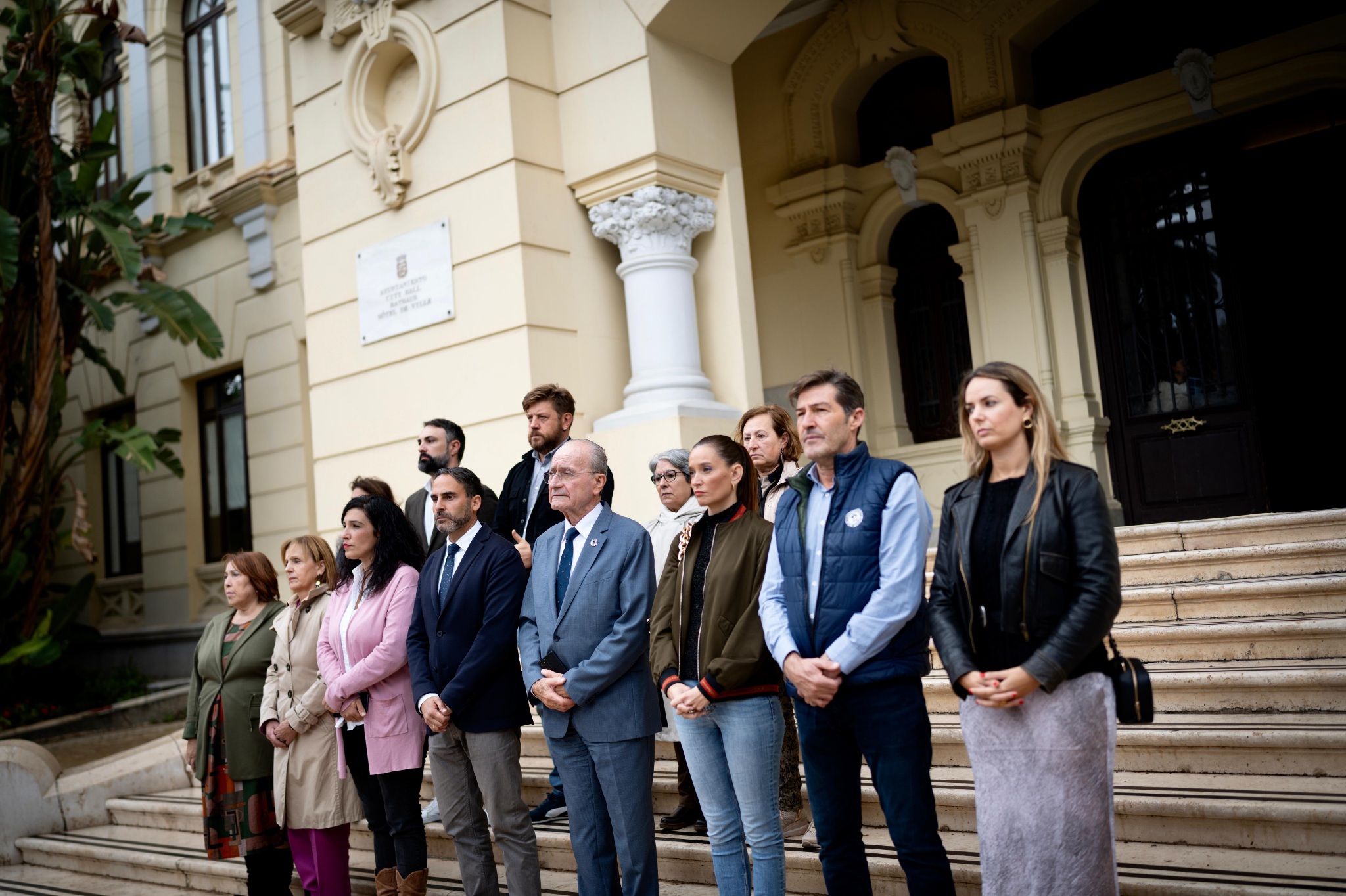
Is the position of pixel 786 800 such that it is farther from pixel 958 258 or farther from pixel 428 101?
pixel 958 258

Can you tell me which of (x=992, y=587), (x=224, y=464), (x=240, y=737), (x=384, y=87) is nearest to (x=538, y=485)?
(x=240, y=737)

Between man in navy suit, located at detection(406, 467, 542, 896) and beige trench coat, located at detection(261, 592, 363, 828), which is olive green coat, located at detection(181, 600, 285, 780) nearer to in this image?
beige trench coat, located at detection(261, 592, 363, 828)

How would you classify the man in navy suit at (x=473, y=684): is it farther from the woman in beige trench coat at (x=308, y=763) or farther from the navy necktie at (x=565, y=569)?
the woman in beige trench coat at (x=308, y=763)

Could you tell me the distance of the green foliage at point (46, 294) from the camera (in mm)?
11281

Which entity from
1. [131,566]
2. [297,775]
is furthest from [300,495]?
[297,775]

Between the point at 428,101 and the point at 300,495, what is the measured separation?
6096 millimetres

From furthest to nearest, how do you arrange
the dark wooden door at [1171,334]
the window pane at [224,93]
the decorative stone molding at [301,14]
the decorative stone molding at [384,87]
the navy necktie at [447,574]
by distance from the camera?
the window pane at [224,93] < the dark wooden door at [1171,334] < the decorative stone molding at [301,14] < the decorative stone molding at [384,87] < the navy necktie at [447,574]

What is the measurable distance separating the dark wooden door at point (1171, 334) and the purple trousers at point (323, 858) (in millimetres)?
Result: 7190

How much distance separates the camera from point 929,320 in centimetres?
1077

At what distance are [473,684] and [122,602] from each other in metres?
12.7

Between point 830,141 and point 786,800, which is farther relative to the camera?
point 830,141

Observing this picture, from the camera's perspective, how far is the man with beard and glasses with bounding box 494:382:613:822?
18.1ft

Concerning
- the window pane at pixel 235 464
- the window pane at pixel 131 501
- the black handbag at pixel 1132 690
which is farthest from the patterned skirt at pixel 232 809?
the window pane at pixel 131 501

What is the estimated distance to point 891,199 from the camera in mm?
10719
